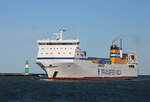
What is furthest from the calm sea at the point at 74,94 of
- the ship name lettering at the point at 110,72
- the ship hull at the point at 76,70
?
the ship name lettering at the point at 110,72

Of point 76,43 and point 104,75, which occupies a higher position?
point 76,43

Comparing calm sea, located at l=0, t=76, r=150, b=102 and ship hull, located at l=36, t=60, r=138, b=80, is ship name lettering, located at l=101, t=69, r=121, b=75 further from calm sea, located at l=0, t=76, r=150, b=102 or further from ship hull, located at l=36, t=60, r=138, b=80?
calm sea, located at l=0, t=76, r=150, b=102

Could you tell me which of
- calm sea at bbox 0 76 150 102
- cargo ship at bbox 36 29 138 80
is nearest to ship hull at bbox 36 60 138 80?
cargo ship at bbox 36 29 138 80

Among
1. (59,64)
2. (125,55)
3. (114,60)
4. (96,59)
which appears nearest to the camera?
(59,64)

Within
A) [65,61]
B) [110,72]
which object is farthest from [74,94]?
[110,72]

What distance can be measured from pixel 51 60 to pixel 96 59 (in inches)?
641

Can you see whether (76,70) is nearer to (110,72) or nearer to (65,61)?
(65,61)

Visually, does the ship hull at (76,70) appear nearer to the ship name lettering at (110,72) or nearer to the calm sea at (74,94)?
the ship name lettering at (110,72)

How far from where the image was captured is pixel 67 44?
3575 inches

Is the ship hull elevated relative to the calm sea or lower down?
elevated

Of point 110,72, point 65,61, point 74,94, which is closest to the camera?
point 74,94

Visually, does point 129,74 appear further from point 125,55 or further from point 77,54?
point 77,54

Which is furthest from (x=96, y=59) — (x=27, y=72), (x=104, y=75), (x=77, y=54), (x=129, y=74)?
(x=27, y=72)

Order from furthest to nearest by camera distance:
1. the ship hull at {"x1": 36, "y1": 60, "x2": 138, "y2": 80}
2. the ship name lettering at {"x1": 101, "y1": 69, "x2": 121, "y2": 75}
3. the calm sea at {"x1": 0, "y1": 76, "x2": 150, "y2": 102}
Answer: the ship name lettering at {"x1": 101, "y1": 69, "x2": 121, "y2": 75}, the ship hull at {"x1": 36, "y1": 60, "x2": 138, "y2": 80}, the calm sea at {"x1": 0, "y1": 76, "x2": 150, "y2": 102}
